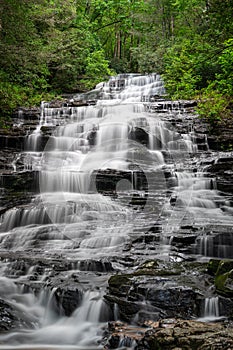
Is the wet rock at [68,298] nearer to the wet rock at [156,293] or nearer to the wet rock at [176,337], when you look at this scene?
the wet rock at [156,293]

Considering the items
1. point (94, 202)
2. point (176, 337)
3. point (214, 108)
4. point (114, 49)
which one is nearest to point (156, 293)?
point (176, 337)

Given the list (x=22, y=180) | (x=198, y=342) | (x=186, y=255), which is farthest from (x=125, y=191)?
(x=198, y=342)

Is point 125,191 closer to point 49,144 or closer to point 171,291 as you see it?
point 49,144

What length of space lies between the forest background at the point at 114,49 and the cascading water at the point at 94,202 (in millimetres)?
2186

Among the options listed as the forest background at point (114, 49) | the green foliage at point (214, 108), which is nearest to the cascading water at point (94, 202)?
the green foliage at point (214, 108)

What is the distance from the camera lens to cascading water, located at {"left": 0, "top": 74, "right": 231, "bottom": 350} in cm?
508

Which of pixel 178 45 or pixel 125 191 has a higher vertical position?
pixel 178 45

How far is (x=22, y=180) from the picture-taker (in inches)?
405

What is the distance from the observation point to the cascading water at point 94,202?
508 centimetres

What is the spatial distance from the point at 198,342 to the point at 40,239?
488cm

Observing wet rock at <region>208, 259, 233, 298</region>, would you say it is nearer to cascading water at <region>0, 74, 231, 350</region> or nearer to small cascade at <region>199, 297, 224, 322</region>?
small cascade at <region>199, 297, 224, 322</region>

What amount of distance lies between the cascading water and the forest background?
7.17ft

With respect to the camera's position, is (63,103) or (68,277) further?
(63,103)

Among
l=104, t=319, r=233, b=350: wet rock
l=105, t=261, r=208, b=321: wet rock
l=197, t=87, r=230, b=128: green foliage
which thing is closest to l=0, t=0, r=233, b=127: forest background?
l=197, t=87, r=230, b=128: green foliage
